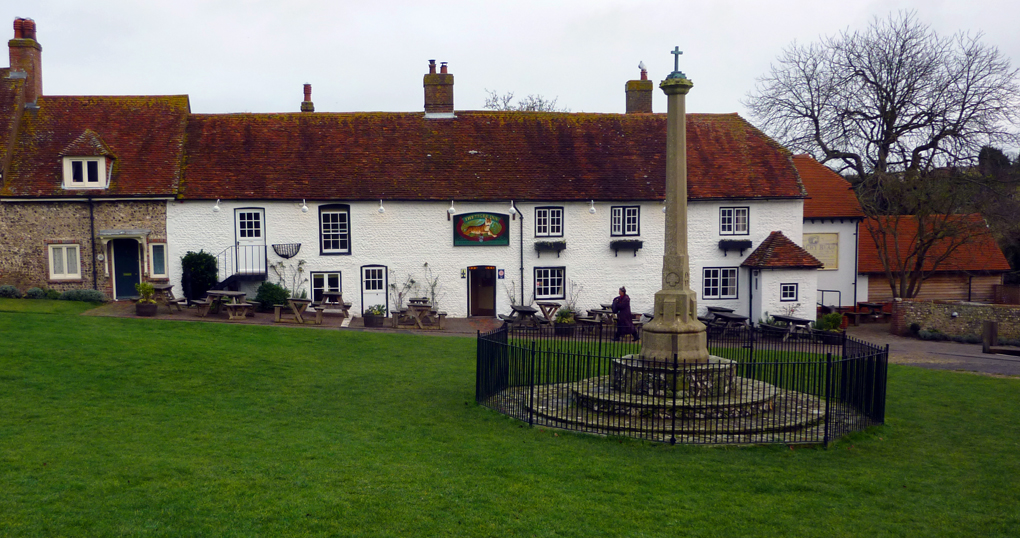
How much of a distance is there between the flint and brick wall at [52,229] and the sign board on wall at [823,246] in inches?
948

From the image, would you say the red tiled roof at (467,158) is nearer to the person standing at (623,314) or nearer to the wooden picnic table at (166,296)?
the wooden picnic table at (166,296)

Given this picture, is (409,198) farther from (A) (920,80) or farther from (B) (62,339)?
(A) (920,80)

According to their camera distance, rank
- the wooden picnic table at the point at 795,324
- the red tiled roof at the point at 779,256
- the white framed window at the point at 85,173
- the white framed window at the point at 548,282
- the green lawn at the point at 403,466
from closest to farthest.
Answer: the green lawn at the point at 403,466, the wooden picnic table at the point at 795,324, the white framed window at the point at 85,173, the red tiled roof at the point at 779,256, the white framed window at the point at 548,282

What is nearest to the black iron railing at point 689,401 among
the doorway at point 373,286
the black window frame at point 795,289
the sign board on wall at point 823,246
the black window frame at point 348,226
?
the black window frame at point 795,289

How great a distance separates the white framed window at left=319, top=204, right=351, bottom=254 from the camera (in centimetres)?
2612

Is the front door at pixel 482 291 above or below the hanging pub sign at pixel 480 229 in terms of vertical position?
below

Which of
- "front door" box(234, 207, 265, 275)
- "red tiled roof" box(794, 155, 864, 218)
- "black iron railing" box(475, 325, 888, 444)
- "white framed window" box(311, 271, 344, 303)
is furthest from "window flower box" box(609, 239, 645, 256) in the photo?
"black iron railing" box(475, 325, 888, 444)

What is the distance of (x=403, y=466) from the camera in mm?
9320

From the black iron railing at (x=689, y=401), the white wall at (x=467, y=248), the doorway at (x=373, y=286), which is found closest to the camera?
the black iron railing at (x=689, y=401)

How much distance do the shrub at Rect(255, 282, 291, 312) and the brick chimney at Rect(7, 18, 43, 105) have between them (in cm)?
1119

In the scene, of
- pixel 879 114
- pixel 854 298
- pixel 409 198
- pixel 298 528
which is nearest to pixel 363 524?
pixel 298 528

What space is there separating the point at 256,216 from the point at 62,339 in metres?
9.65

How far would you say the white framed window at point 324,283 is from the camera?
26.1 m

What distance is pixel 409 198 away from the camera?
2611cm
